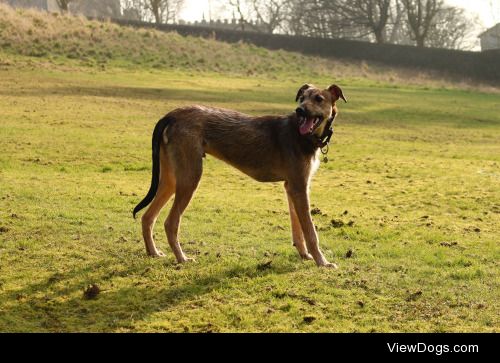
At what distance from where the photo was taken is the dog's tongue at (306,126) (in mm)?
7969

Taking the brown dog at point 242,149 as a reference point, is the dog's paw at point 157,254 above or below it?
below

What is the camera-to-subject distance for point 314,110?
8.00 meters

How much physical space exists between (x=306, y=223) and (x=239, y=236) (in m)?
2.25

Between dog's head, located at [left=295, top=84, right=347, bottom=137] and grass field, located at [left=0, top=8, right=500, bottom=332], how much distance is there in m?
1.62

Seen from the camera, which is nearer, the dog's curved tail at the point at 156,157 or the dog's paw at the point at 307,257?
the dog's curved tail at the point at 156,157

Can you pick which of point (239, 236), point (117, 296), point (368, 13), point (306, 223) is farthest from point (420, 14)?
point (117, 296)

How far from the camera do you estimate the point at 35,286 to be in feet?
23.5

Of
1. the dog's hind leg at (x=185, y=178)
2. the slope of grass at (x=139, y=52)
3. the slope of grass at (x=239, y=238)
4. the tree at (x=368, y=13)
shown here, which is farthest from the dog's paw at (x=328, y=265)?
the tree at (x=368, y=13)

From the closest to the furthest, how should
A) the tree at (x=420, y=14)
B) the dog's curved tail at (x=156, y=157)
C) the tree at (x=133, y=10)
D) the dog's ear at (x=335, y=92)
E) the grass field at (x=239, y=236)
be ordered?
the grass field at (x=239, y=236)
the dog's curved tail at (x=156, y=157)
the dog's ear at (x=335, y=92)
the tree at (x=420, y=14)
the tree at (x=133, y=10)

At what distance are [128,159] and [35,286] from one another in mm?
10431

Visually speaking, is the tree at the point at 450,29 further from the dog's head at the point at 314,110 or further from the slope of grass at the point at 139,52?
the dog's head at the point at 314,110

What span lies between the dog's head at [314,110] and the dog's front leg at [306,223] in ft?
2.30
